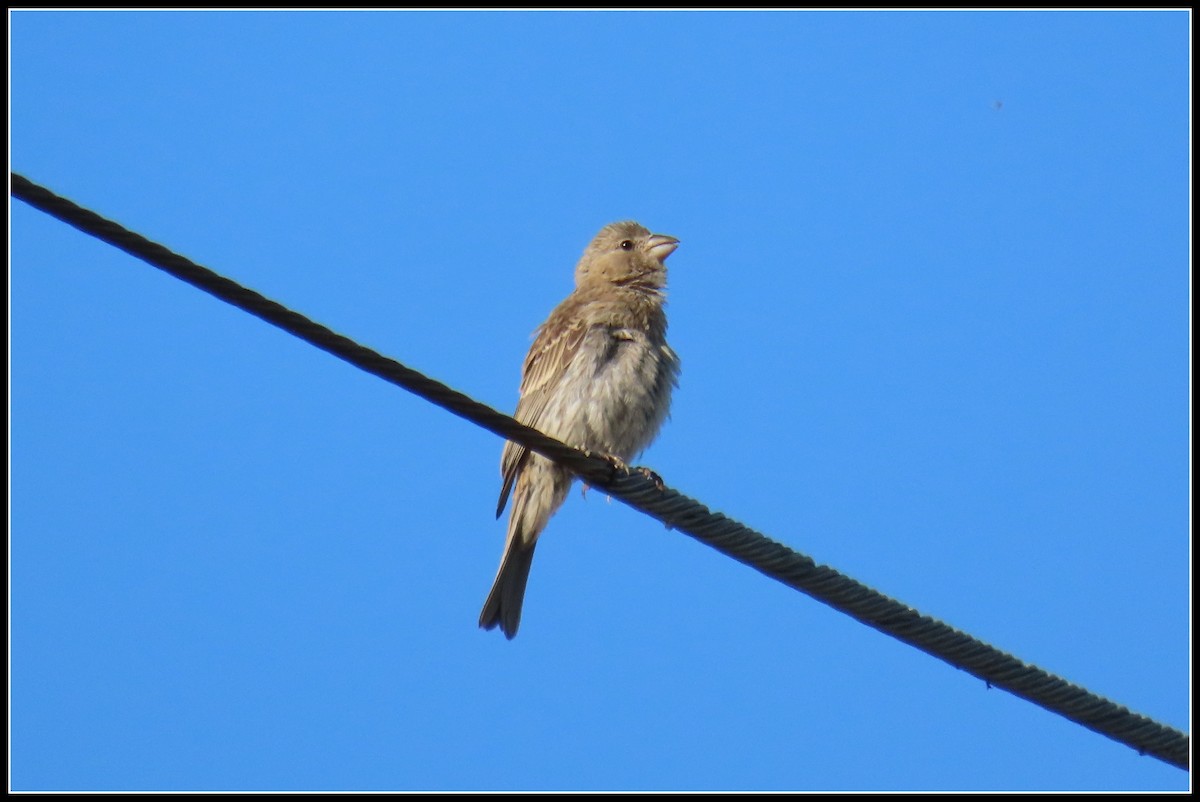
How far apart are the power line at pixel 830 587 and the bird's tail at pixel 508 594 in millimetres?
2858

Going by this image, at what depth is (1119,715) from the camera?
14.6 feet

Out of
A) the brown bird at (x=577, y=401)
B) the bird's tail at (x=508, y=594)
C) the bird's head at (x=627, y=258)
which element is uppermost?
the bird's head at (x=627, y=258)

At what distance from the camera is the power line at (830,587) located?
13.4 ft

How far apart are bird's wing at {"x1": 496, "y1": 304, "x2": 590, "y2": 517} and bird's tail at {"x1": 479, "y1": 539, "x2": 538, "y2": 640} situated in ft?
0.94

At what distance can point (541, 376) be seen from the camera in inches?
302

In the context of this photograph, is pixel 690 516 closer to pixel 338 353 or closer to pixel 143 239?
pixel 338 353

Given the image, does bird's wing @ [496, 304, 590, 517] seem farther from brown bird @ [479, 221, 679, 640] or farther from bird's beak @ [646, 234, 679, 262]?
bird's beak @ [646, 234, 679, 262]

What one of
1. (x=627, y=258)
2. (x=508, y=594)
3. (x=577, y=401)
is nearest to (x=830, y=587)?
(x=577, y=401)

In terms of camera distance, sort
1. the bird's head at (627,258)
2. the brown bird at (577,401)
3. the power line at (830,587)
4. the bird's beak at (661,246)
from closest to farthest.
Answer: the power line at (830,587), the brown bird at (577,401), the bird's head at (627,258), the bird's beak at (661,246)

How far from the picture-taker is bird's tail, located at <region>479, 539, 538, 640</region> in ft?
24.9

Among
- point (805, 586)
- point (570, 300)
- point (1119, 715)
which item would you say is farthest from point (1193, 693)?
point (570, 300)

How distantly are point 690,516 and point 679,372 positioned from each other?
295 cm

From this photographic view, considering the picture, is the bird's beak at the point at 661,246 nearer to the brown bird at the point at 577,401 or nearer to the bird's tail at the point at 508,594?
the brown bird at the point at 577,401

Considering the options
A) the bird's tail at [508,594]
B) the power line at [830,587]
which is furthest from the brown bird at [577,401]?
the power line at [830,587]
